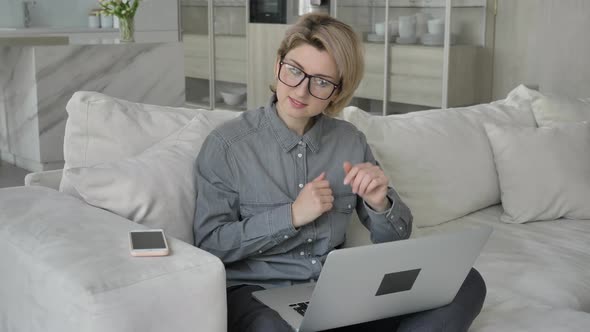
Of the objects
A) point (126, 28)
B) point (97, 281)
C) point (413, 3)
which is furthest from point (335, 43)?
point (413, 3)

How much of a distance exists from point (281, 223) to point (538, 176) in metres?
1.33

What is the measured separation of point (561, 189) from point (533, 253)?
0.43 metres

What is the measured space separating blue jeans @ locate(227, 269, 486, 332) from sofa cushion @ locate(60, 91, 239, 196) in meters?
0.51

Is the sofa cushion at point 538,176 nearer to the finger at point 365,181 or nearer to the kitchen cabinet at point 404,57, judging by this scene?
the finger at point 365,181

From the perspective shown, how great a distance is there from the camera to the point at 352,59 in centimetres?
183

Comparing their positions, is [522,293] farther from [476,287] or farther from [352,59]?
[352,59]

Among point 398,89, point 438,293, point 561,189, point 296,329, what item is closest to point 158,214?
point 296,329

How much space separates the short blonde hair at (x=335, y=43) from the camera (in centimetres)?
181

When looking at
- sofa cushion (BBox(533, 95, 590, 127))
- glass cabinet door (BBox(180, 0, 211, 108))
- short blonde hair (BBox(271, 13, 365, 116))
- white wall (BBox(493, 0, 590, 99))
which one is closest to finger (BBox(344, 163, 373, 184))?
short blonde hair (BBox(271, 13, 365, 116))

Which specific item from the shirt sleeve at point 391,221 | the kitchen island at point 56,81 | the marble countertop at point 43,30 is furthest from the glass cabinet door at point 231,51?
the shirt sleeve at point 391,221

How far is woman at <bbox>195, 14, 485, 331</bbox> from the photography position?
5.72ft

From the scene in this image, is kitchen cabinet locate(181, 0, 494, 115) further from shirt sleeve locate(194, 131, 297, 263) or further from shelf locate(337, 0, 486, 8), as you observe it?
shirt sleeve locate(194, 131, 297, 263)

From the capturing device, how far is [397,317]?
5.63ft

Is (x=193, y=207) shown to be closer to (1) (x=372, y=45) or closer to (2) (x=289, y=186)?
(2) (x=289, y=186)
